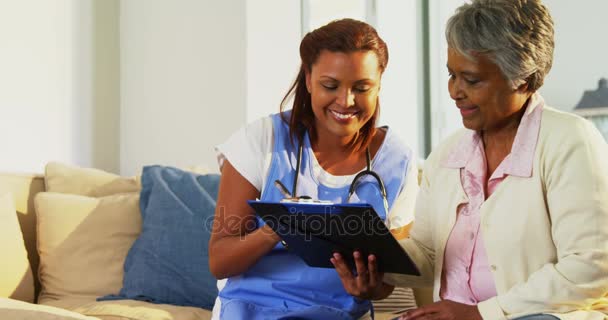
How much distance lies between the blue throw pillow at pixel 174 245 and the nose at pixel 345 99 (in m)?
0.93

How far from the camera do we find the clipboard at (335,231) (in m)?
1.67

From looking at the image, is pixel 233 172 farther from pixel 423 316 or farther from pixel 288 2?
pixel 288 2

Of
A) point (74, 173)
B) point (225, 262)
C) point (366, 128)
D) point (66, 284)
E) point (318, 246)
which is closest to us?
point (318, 246)

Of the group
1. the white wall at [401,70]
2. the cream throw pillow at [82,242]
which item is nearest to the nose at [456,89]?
the cream throw pillow at [82,242]

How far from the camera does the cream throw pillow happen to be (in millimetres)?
2924

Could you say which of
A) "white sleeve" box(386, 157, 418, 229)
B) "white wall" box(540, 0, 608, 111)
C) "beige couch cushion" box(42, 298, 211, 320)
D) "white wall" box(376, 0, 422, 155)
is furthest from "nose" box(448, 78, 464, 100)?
"white wall" box(376, 0, 422, 155)

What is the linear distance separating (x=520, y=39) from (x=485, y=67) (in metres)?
0.09

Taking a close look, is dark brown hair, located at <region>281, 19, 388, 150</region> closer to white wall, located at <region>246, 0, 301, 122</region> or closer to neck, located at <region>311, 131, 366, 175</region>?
neck, located at <region>311, 131, 366, 175</region>

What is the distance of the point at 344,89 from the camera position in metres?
2.11

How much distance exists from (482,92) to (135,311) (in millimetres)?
1410

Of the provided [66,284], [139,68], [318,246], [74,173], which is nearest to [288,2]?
[139,68]

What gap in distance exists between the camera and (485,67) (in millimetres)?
1713

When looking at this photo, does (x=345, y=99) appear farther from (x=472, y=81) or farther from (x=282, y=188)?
(x=472, y=81)

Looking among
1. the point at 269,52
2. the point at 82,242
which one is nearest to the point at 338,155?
the point at 82,242
